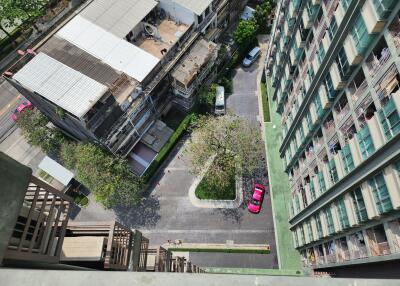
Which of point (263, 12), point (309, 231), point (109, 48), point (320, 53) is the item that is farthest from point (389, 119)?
point (263, 12)

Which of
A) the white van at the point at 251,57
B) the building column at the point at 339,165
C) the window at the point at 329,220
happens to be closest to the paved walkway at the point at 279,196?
the white van at the point at 251,57

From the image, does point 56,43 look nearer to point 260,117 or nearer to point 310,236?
point 260,117

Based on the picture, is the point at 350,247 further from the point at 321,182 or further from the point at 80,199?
the point at 80,199

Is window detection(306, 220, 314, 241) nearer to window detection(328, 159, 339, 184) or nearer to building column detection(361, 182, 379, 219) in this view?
window detection(328, 159, 339, 184)

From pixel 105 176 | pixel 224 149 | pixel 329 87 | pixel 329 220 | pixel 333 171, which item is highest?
pixel 224 149

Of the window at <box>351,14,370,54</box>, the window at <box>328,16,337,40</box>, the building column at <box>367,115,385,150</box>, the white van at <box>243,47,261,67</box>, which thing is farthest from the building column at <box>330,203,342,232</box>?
the white van at <box>243,47,261,67</box>

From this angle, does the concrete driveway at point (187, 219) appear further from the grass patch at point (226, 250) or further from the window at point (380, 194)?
the window at point (380, 194)

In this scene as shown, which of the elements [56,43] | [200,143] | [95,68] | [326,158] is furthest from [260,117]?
[56,43]
